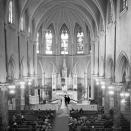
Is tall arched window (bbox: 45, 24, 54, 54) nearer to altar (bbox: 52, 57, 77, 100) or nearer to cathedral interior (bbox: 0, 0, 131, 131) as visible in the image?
cathedral interior (bbox: 0, 0, 131, 131)

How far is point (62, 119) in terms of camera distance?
25312 mm

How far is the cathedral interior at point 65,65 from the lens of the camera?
20.6 meters

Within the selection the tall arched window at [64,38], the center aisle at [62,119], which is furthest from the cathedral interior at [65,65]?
the center aisle at [62,119]

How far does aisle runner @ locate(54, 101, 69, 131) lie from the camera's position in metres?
21.8

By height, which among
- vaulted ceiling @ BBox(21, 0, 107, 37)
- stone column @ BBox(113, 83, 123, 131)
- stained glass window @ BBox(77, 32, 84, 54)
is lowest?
stone column @ BBox(113, 83, 123, 131)

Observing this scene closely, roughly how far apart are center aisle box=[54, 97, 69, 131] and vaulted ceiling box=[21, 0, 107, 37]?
44.8 ft

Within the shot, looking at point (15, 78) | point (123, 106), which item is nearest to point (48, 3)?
point (15, 78)

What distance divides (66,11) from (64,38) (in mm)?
6247

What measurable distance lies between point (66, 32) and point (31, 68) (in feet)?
44.4

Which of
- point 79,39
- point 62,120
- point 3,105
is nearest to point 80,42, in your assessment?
point 79,39

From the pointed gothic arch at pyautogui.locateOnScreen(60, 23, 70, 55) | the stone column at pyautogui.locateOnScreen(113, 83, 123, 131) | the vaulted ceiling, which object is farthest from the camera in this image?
the pointed gothic arch at pyautogui.locateOnScreen(60, 23, 70, 55)

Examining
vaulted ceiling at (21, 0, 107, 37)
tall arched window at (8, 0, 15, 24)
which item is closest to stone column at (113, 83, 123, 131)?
vaulted ceiling at (21, 0, 107, 37)

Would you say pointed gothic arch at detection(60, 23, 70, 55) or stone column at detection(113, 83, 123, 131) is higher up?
pointed gothic arch at detection(60, 23, 70, 55)

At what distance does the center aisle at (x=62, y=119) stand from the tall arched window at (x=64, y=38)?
1599 centimetres
